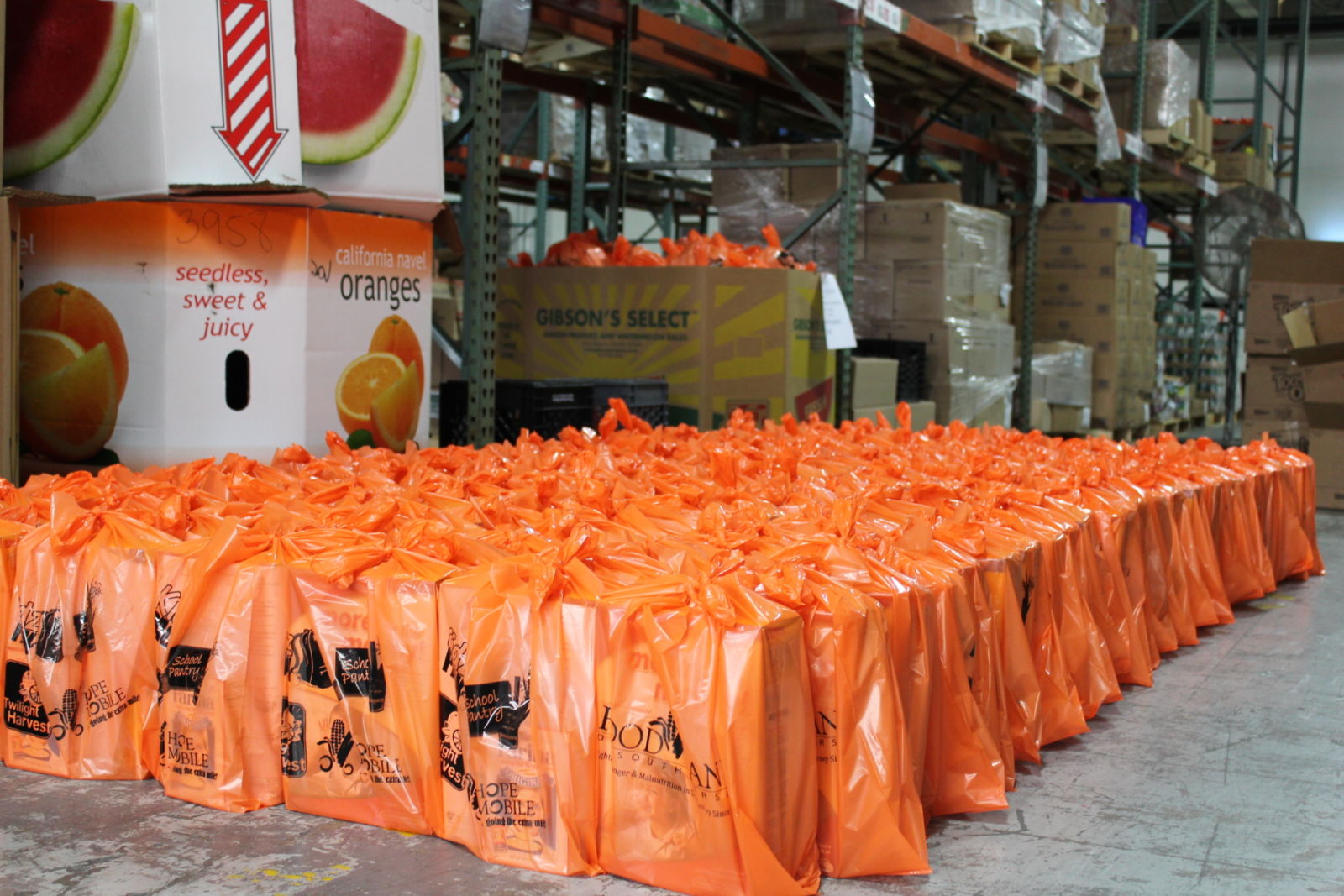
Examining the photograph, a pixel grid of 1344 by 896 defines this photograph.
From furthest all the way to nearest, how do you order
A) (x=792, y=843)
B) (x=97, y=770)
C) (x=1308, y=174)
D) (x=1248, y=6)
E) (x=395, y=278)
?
(x=1308, y=174) → (x=1248, y=6) → (x=395, y=278) → (x=97, y=770) → (x=792, y=843)

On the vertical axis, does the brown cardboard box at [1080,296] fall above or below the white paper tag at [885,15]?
below

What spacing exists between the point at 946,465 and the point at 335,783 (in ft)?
6.67

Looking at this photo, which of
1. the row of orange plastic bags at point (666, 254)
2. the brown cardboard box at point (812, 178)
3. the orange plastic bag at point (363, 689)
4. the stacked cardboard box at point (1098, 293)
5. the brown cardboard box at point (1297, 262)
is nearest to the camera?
the orange plastic bag at point (363, 689)

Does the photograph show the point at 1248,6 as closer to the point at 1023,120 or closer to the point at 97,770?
the point at 1023,120

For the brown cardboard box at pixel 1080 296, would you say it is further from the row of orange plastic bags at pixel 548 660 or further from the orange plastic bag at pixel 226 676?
the orange plastic bag at pixel 226 676

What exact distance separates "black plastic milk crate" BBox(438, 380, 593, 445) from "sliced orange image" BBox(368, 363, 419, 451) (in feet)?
1.74

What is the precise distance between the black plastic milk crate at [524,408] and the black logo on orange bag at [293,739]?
2025 mm

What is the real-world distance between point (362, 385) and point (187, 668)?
134 centimetres

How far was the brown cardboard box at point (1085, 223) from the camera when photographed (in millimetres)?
9789

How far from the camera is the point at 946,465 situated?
11.8ft

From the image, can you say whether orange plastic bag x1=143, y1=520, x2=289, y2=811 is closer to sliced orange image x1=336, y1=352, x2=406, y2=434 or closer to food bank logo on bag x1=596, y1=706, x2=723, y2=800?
food bank logo on bag x1=596, y1=706, x2=723, y2=800

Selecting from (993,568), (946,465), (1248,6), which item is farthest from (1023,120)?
(1248,6)

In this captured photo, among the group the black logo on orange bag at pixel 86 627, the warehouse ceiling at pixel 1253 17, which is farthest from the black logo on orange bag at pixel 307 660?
the warehouse ceiling at pixel 1253 17

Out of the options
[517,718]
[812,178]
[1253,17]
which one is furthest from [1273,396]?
[1253,17]
